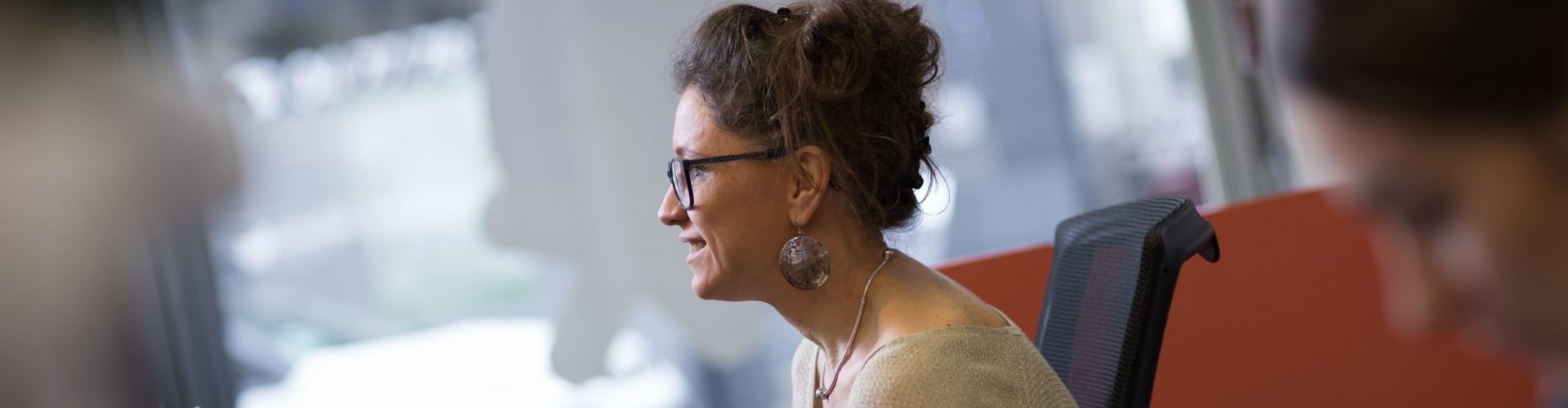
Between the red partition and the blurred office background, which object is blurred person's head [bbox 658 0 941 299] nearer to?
the red partition

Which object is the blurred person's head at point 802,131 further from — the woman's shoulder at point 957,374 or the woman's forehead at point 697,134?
the woman's shoulder at point 957,374

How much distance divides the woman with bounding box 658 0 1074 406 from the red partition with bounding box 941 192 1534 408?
0.88 metres

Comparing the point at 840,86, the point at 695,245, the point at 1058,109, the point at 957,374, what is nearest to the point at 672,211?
the point at 695,245

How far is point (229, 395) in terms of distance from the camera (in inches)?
165

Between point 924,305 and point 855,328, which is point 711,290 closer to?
point 855,328

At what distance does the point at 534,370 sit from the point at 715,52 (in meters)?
2.78

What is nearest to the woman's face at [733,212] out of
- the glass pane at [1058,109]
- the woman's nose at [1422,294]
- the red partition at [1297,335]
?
the red partition at [1297,335]

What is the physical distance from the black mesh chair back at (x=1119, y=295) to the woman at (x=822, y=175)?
87mm

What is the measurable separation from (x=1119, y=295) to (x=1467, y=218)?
104 cm

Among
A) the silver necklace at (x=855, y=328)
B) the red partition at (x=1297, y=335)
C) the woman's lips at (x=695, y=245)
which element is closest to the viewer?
the silver necklace at (x=855, y=328)

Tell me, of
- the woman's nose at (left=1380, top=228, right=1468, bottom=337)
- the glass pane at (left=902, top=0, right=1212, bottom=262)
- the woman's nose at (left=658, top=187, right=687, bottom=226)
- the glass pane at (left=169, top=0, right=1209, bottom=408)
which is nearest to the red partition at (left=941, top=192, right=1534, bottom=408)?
the woman's nose at (left=658, top=187, right=687, bottom=226)

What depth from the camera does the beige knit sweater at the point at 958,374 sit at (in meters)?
1.27

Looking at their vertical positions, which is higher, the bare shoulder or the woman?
the woman

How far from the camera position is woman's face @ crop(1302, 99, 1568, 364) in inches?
13.9
